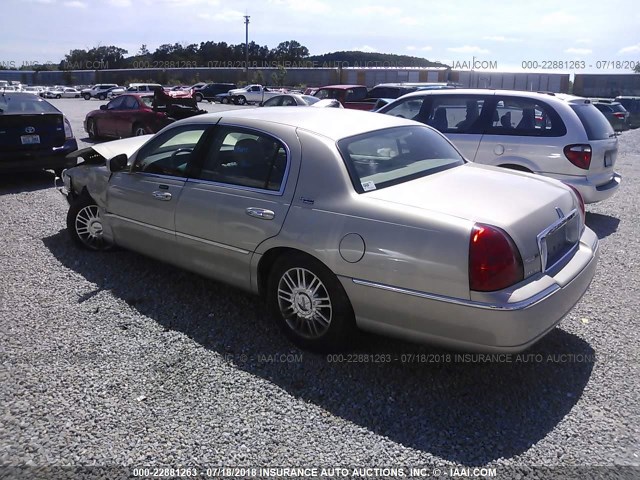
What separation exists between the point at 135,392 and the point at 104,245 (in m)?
2.80

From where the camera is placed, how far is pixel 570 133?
6898 millimetres

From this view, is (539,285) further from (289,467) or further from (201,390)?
(201,390)

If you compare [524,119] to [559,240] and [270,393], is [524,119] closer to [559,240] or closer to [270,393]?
[559,240]

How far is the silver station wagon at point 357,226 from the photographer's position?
3.07m

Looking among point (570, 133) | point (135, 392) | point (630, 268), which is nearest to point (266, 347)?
point (135, 392)

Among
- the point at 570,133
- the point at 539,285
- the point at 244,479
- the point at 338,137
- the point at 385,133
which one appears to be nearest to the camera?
the point at 244,479

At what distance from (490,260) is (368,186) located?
3.22 ft

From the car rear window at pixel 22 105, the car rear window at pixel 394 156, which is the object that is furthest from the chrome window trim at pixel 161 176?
the car rear window at pixel 22 105

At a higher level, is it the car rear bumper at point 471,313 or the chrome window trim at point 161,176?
the chrome window trim at point 161,176

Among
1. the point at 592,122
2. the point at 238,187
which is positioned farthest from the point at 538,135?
the point at 238,187

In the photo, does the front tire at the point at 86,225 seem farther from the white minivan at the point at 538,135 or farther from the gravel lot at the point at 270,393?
the white minivan at the point at 538,135

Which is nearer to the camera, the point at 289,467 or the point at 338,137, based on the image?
the point at 289,467

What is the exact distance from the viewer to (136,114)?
48.3ft

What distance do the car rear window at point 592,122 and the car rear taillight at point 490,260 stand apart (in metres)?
4.73
